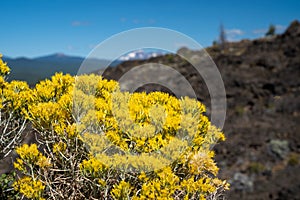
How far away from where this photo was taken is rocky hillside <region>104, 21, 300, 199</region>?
19330mm

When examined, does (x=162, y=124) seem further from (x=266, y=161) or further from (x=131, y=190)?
(x=266, y=161)

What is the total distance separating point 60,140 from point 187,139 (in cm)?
114

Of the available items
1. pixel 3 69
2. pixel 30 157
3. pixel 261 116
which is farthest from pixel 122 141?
pixel 261 116

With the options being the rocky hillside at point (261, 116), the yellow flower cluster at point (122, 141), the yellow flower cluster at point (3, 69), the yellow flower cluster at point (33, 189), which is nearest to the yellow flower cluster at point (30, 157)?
the yellow flower cluster at point (122, 141)

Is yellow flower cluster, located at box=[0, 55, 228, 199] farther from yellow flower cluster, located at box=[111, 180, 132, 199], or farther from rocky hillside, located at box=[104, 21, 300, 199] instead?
rocky hillside, located at box=[104, 21, 300, 199]

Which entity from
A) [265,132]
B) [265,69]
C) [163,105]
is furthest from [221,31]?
[163,105]

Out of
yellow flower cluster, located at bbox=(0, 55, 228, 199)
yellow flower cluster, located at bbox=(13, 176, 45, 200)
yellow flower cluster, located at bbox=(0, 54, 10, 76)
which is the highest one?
yellow flower cluster, located at bbox=(0, 54, 10, 76)

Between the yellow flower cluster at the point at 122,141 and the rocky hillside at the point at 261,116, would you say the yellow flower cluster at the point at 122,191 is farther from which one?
the rocky hillside at the point at 261,116

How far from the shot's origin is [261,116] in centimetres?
2703

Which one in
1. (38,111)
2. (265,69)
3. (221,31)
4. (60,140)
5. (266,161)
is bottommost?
(266,161)

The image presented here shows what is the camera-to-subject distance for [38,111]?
3182 mm

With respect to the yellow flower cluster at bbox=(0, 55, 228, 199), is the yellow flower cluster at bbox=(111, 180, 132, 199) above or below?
below

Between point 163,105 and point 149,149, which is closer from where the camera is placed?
point 149,149

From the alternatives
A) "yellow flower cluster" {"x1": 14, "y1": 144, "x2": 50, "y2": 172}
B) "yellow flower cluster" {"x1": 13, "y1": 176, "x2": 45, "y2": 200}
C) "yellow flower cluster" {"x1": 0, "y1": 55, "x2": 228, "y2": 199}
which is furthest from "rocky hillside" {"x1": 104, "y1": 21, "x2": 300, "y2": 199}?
"yellow flower cluster" {"x1": 13, "y1": 176, "x2": 45, "y2": 200}
